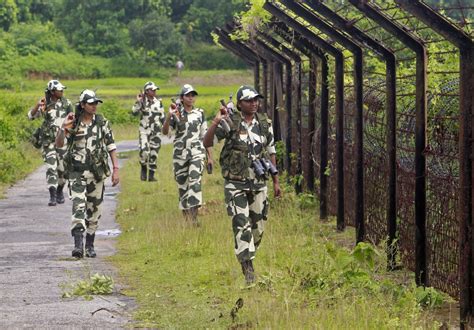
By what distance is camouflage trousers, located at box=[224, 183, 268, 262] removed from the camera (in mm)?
11125

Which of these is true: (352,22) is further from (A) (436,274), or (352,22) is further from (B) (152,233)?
(B) (152,233)

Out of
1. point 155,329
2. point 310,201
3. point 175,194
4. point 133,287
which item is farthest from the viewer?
point 175,194

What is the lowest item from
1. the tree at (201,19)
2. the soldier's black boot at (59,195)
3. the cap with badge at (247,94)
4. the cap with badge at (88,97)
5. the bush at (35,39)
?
the soldier's black boot at (59,195)

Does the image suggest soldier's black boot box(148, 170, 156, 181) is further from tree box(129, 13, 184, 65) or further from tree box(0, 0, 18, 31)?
tree box(0, 0, 18, 31)

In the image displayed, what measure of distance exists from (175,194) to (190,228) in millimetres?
5629

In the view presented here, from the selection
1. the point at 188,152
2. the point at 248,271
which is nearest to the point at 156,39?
the point at 188,152

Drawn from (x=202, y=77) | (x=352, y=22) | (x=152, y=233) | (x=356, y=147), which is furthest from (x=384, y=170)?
(x=202, y=77)

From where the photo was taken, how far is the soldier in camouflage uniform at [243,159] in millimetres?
11094

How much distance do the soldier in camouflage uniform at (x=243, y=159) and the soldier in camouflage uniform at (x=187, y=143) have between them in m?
4.67

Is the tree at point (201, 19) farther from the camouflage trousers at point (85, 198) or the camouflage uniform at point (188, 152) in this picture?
the camouflage trousers at point (85, 198)

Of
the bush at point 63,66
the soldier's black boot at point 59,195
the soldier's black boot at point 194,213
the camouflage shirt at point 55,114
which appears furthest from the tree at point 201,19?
the soldier's black boot at point 194,213

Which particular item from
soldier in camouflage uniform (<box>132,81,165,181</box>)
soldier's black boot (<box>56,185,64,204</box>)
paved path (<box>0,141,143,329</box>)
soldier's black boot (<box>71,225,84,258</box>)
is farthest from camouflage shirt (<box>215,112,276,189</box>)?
soldier in camouflage uniform (<box>132,81,165,181</box>)

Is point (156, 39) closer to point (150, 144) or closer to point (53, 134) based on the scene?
point (150, 144)

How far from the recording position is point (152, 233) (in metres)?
14.8
